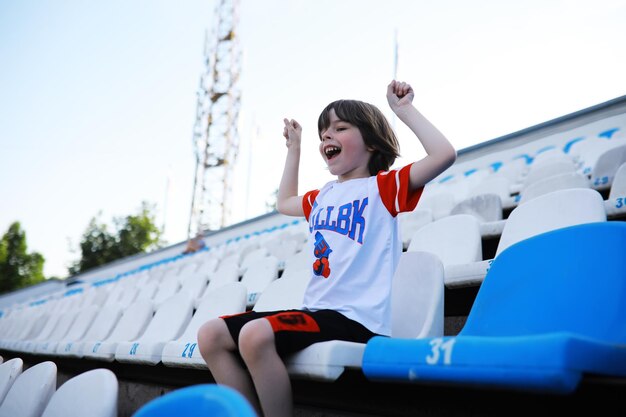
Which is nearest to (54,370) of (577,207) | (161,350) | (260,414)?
(161,350)

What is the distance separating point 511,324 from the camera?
0.96m

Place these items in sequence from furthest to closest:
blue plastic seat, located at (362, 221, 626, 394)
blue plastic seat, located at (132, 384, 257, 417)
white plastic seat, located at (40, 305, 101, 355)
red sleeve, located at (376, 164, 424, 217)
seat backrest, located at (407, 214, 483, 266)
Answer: white plastic seat, located at (40, 305, 101, 355) < seat backrest, located at (407, 214, 483, 266) < red sleeve, located at (376, 164, 424, 217) < blue plastic seat, located at (362, 221, 626, 394) < blue plastic seat, located at (132, 384, 257, 417)

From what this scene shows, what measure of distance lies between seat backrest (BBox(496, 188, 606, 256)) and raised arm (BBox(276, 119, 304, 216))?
629 millimetres

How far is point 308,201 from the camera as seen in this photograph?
1.51 meters

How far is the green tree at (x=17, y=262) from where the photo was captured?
24422mm

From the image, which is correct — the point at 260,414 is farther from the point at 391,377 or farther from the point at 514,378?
the point at 514,378

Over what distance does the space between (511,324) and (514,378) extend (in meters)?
0.39

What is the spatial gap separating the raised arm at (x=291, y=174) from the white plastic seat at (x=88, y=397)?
72 centimetres

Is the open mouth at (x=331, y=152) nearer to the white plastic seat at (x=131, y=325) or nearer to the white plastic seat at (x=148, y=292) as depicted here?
the white plastic seat at (x=131, y=325)

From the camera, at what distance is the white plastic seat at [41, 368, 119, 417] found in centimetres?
97

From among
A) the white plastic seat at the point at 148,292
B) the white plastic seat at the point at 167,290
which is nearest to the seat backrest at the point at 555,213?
the white plastic seat at the point at 167,290

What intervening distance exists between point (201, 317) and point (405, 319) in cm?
88

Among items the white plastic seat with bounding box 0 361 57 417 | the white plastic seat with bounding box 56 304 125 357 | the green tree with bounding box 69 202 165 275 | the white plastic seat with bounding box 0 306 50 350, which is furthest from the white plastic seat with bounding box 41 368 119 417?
the green tree with bounding box 69 202 165 275

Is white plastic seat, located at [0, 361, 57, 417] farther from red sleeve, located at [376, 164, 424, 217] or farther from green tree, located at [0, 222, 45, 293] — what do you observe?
green tree, located at [0, 222, 45, 293]
